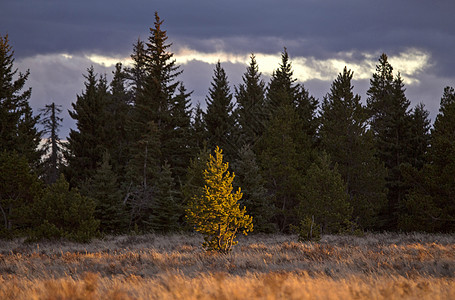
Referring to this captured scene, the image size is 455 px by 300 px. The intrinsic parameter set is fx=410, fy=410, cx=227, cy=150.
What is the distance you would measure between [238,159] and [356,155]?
9550 mm

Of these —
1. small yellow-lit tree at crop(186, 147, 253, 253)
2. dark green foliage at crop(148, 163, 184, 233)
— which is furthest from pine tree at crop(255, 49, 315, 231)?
small yellow-lit tree at crop(186, 147, 253, 253)

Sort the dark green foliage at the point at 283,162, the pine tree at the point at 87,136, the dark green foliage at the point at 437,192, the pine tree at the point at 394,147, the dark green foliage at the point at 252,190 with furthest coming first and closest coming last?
1. the pine tree at the point at 87,136
2. the pine tree at the point at 394,147
3. the dark green foliage at the point at 283,162
4. the dark green foliage at the point at 252,190
5. the dark green foliage at the point at 437,192

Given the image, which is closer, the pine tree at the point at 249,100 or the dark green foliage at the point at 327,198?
the dark green foliage at the point at 327,198

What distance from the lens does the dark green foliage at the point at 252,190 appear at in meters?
25.9

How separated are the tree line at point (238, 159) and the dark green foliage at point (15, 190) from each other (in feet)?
0.20

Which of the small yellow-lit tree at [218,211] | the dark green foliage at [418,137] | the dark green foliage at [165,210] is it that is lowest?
the dark green foliage at [165,210]

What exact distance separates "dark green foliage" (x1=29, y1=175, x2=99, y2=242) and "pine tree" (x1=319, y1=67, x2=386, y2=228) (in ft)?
57.5

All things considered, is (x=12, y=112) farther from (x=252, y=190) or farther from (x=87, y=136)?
(x=252, y=190)

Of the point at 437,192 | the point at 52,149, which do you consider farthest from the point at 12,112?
the point at 437,192

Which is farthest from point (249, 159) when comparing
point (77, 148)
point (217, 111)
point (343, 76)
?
point (77, 148)

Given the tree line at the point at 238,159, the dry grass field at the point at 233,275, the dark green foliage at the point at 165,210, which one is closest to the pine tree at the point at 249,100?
the tree line at the point at 238,159

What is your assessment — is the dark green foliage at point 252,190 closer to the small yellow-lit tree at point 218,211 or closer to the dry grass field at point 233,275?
the dry grass field at point 233,275

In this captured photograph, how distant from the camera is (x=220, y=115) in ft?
140

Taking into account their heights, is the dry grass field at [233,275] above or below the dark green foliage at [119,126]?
below
